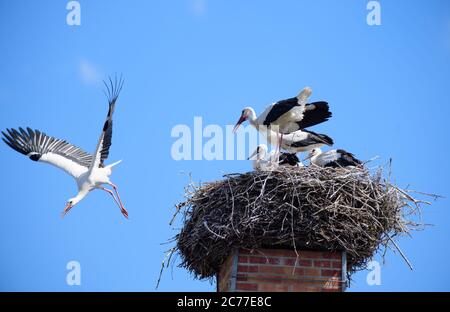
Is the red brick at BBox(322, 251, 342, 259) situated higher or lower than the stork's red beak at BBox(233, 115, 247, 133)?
lower

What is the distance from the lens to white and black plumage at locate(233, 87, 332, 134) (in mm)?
11242

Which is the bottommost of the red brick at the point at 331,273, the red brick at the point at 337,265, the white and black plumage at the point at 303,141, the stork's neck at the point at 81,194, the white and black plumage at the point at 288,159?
the red brick at the point at 331,273

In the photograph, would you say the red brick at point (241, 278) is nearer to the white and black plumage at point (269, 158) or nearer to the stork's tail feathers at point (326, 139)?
the white and black plumage at point (269, 158)

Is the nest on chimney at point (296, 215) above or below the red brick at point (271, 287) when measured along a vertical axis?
above

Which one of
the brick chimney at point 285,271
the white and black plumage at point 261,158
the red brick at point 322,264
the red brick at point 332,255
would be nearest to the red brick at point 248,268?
the brick chimney at point 285,271

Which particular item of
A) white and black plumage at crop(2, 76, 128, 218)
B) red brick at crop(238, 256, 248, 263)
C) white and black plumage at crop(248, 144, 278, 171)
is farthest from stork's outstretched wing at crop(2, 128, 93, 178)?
red brick at crop(238, 256, 248, 263)

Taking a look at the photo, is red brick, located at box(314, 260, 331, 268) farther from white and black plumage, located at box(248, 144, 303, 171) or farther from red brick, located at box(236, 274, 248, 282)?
white and black plumage, located at box(248, 144, 303, 171)

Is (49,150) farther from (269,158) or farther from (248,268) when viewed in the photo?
(248,268)

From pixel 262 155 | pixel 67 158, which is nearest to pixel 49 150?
pixel 67 158

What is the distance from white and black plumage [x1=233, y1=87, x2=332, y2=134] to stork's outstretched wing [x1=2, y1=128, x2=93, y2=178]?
317 cm

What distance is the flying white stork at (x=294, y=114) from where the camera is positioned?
36.9 ft

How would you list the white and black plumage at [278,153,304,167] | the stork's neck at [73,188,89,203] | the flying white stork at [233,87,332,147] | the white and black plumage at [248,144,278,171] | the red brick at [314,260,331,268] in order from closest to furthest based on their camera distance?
1. the red brick at [314,260,331,268]
2. the white and black plumage at [248,144,278,171]
3. the white and black plumage at [278,153,304,167]
4. the flying white stork at [233,87,332,147]
5. the stork's neck at [73,188,89,203]

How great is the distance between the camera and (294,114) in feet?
37.3
